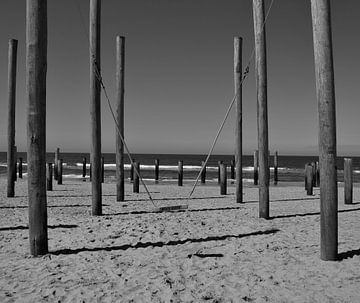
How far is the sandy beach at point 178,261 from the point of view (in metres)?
3.79

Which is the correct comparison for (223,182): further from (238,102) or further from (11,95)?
(11,95)

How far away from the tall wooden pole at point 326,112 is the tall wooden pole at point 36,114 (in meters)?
3.59

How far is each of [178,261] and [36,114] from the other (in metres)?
2.70

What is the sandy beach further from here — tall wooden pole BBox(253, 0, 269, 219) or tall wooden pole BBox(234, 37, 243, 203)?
tall wooden pole BBox(234, 37, 243, 203)

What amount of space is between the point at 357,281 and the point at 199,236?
2.77 metres

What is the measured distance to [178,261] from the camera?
4.89 meters

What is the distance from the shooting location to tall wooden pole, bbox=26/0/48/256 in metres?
4.91

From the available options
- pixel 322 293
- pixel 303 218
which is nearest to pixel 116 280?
pixel 322 293

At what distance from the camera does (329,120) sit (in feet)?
15.2

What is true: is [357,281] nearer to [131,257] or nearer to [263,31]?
[131,257]

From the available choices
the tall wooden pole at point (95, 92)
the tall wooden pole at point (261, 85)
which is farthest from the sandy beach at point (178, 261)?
the tall wooden pole at point (261, 85)

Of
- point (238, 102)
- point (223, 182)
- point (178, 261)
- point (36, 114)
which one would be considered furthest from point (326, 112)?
point (223, 182)

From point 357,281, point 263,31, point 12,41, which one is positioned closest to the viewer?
point 357,281

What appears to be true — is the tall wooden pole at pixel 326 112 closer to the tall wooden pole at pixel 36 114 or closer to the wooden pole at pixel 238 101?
the tall wooden pole at pixel 36 114
